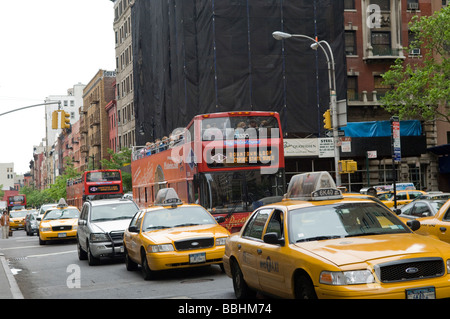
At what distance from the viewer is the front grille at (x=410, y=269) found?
6.61 metres

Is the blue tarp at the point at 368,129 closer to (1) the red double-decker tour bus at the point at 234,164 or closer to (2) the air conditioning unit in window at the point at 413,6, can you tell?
(2) the air conditioning unit in window at the point at 413,6

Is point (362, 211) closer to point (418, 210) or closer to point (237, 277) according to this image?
point (237, 277)

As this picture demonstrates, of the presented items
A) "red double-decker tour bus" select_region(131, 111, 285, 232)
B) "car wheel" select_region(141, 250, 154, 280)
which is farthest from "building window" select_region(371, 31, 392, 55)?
"car wheel" select_region(141, 250, 154, 280)

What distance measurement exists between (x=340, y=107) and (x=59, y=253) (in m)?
12.3

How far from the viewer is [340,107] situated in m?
25.0

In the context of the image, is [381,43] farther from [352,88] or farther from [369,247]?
[369,247]

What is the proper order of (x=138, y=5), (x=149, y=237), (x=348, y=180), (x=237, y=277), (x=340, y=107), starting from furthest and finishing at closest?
(x=138, y=5) < (x=348, y=180) < (x=340, y=107) < (x=149, y=237) < (x=237, y=277)

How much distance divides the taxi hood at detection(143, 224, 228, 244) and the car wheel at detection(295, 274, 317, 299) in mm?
5495

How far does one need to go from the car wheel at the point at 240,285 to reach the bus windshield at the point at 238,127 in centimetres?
841

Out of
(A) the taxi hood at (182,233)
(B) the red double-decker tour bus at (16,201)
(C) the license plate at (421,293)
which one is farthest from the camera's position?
(B) the red double-decker tour bus at (16,201)

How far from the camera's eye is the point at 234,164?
699 inches

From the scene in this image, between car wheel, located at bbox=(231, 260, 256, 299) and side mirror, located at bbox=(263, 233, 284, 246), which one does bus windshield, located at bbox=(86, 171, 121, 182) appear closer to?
car wheel, located at bbox=(231, 260, 256, 299)

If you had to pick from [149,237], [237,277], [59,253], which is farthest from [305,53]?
[237,277]

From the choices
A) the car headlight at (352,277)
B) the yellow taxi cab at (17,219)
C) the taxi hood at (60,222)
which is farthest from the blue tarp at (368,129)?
the car headlight at (352,277)
